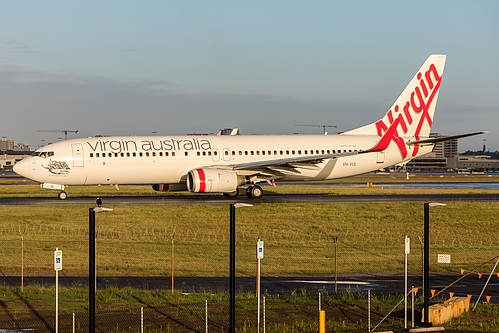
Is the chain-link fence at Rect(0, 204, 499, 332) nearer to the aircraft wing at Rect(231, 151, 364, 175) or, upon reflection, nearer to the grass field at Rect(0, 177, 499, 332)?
the grass field at Rect(0, 177, 499, 332)

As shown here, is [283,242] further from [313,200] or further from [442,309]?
[442,309]

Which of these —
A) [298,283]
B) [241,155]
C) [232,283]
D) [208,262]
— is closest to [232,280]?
[232,283]

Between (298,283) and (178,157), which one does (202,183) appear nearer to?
(178,157)

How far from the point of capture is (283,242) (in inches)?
1484

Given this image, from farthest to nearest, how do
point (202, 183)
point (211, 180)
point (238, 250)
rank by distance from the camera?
point (211, 180) < point (202, 183) < point (238, 250)

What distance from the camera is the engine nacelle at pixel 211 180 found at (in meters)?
46.9

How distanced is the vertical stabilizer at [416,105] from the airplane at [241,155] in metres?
0.09

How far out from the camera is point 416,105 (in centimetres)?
5591

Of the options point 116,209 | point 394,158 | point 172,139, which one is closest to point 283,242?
point 116,209

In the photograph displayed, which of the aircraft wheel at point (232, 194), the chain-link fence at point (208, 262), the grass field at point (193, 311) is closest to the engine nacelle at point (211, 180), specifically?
the chain-link fence at point (208, 262)

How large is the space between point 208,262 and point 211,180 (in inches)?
576

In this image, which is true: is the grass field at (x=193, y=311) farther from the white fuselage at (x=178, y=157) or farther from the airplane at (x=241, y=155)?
the white fuselage at (x=178, y=157)

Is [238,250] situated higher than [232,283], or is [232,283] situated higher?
[232,283]

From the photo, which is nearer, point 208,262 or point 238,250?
point 208,262
